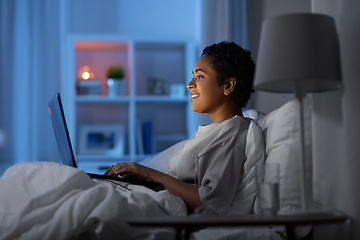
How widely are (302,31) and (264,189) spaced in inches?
14.9

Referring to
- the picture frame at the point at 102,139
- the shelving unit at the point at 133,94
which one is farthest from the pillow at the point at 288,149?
the picture frame at the point at 102,139

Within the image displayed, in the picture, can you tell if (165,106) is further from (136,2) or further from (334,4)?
(334,4)

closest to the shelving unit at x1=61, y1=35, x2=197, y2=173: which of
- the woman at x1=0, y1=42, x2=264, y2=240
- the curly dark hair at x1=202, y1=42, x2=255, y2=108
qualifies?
the woman at x1=0, y1=42, x2=264, y2=240

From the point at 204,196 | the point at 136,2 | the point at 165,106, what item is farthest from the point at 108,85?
the point at 204,196

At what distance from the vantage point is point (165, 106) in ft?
12.0

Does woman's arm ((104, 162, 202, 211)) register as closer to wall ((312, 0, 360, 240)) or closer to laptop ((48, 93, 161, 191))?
laptop ((48, 93, 161, 191))

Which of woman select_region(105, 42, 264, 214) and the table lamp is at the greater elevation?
the table lamp

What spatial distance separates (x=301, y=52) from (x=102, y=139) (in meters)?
2.72

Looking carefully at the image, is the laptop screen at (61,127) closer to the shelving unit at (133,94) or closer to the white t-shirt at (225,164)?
the white t-shirt at (225,164)

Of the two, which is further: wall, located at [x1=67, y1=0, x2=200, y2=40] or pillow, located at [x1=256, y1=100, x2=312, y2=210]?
wall, located at [x1=67, y1=0, x2=200, y2=40]

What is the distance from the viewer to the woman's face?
1709 millimetres

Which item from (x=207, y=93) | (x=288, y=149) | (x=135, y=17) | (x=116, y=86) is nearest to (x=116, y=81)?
(x=116, y=86)

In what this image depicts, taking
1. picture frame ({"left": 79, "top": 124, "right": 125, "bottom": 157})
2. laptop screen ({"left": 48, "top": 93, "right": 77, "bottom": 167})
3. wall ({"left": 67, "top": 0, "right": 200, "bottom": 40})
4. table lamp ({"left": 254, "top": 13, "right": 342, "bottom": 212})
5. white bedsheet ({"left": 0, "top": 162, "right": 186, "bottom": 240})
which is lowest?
picture frame ({"left": 79, "top": 124, "right": 125, "bottom": 157})

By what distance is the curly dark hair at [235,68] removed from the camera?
1.72 m
